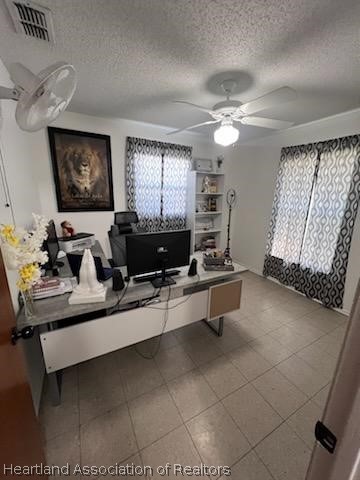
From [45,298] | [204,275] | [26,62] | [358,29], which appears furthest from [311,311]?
[26,62]

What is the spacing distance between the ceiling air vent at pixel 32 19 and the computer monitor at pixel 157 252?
1.37 m

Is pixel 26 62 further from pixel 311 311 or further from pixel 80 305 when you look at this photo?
pixel 311 311

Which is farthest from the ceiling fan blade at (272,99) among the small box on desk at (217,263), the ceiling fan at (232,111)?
the small box on desk at (217,263)

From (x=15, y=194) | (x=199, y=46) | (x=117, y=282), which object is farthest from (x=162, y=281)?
(x=199, y=46)

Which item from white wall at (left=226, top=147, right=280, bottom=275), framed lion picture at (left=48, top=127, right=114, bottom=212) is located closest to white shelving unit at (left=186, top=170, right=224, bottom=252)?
white wall at (left=226, top=147, right=280, bottom=275)

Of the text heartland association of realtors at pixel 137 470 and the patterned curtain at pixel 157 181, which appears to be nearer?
the text heartland association of realtors at pixel 137 470

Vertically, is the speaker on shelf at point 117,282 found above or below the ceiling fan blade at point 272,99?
below

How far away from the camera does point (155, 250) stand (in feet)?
5.40

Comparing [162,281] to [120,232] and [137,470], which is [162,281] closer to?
[137,470]

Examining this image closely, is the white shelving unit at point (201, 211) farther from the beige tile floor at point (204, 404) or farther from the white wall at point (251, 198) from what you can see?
the beige tile floor at point (204, 404)

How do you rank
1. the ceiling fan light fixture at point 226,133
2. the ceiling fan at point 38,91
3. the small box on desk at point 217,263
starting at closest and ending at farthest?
the ceiling fan at point 38,91
the ceiling fan light fixture at point 226,133
the small box on desk at point 217,263

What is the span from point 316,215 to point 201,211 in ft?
6.24

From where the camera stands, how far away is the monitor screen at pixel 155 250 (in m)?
1.57

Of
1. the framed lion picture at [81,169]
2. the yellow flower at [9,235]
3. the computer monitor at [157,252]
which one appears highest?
the framed lion picture at [81,169]
